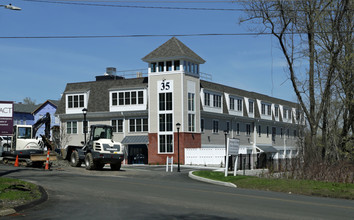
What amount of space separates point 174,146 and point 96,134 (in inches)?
779

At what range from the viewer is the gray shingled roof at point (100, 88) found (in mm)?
55781

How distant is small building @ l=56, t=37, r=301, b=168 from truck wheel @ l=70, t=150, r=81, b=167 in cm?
1697

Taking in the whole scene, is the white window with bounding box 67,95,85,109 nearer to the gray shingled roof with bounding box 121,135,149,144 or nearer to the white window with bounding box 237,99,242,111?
the gray shingled roof with bounding box 121,135,149,144

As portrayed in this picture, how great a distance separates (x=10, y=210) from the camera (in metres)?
12.3

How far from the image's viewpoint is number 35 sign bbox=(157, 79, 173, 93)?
5141cm

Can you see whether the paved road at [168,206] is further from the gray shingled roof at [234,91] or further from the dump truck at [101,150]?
the gray shingled roof at [234,91]

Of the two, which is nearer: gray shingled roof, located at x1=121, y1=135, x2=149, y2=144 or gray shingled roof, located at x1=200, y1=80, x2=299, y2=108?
gray shingled roof, located at x1=121, y1=135, x2=149, y2=144

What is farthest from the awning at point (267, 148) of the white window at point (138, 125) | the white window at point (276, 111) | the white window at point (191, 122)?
the white window at point (138, 125)

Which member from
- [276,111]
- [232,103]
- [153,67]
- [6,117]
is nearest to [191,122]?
[153,67]

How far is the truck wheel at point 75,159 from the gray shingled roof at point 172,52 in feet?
65.8

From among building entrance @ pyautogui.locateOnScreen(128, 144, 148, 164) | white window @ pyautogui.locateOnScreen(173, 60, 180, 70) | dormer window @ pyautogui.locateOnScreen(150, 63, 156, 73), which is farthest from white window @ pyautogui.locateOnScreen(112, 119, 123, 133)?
white window @ pyautogui.locateOnScreen(173, 60, 180, 70)

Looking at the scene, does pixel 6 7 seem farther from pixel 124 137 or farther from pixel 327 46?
pixel 124 137

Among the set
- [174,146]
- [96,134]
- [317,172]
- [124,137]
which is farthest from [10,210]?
[124,137]

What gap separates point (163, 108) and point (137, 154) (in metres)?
6.83
